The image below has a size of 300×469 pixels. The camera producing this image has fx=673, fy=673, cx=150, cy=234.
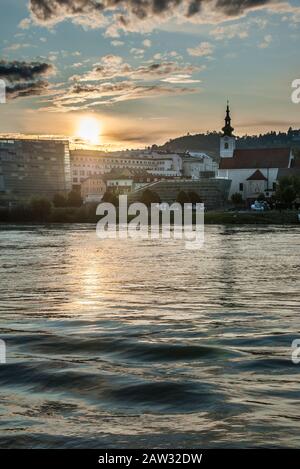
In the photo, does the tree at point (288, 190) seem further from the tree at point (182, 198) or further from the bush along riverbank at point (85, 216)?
the tree at point (182, 198)

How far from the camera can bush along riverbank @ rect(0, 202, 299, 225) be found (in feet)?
283

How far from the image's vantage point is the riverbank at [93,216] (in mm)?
85938

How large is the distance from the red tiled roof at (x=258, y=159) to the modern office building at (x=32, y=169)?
60.7m

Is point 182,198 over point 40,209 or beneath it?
over

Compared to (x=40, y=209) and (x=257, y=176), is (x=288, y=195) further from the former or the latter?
(x=40, y=209)

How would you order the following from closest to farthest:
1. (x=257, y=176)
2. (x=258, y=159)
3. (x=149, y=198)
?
(x=149, y=198), (x=257, y=176), (x=258, y=159)

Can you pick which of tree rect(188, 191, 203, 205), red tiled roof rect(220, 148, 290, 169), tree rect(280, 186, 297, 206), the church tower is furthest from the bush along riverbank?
the church tower

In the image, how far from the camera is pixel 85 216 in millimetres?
101562

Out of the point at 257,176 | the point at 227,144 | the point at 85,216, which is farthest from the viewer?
the point at 227,144

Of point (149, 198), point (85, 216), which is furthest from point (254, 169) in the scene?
point (85, 216)

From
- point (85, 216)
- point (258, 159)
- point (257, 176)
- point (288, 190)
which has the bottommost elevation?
point (85, 216)

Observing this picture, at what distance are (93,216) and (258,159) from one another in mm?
47652

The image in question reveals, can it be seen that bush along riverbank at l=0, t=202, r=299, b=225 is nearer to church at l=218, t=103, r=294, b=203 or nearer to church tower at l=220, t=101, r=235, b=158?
church at l=218, t=103, r=294, b=203

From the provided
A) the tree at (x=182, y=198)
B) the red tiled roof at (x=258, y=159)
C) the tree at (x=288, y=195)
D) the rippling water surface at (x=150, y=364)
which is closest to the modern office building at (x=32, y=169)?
the red tiled roof at (x=258, y=159)
